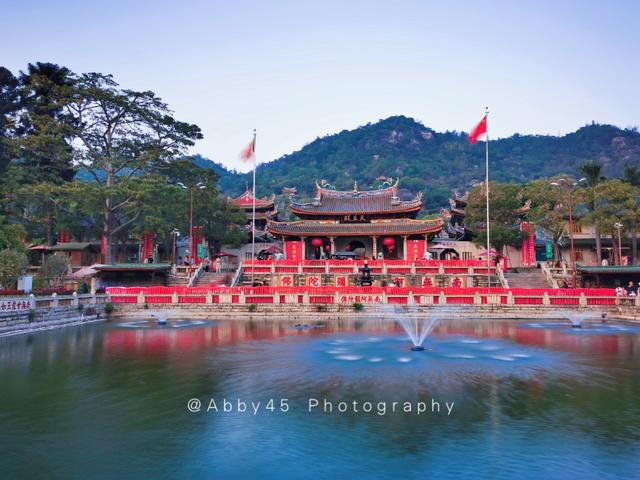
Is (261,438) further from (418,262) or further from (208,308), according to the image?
(418,262)

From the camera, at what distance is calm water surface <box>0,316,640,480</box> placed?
8.27m

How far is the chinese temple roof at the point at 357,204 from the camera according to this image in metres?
51.4

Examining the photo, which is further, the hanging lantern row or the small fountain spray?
the hanging lantern row

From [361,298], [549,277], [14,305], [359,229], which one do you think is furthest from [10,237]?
[549,277]

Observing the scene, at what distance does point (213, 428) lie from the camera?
10.0 metres

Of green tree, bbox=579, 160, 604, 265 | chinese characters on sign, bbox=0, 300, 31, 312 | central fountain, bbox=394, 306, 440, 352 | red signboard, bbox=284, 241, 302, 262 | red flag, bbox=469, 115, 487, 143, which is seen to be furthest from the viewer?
red signboard, bbox=284, 241, 302, 262

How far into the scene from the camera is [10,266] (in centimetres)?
2958

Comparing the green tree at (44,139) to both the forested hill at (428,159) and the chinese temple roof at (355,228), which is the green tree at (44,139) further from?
the forested hill at (428,159)

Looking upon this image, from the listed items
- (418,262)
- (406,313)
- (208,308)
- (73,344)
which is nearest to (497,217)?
(418,262)

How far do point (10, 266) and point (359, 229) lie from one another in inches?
1225

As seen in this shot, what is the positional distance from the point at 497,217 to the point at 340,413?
149 ft

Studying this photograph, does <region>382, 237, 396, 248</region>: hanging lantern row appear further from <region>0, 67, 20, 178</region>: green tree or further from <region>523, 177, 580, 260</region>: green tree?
<region>0, 67, 20, 178</region>: green tree

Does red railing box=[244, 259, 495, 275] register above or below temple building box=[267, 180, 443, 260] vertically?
below

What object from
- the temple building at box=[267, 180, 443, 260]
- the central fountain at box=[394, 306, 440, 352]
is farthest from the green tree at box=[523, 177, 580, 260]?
the central fountain at box=[394, 306, 440, 352]
